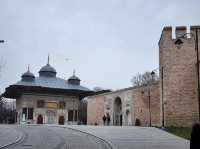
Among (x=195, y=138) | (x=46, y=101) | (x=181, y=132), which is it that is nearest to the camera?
(x=195, y=138)

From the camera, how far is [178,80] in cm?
3291

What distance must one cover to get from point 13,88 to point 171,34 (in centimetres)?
3797

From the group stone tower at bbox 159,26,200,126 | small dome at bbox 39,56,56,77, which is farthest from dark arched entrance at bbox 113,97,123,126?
small dome at bbox 39,56,56,77

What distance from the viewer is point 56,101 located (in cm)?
6950

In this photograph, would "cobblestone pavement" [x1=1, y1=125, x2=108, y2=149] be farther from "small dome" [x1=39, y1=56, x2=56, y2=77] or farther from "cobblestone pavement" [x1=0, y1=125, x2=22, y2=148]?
"small dome" [x1=39, y1=56, x2=56, y2=77]

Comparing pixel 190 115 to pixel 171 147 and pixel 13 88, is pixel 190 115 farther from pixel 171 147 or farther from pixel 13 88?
pixel 13 88

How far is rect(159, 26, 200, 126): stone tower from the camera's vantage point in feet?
106

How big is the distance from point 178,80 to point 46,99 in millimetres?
38334

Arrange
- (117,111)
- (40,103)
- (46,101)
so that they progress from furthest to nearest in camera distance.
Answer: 1. (46,101)
2. (40,103)
3. (117,111)

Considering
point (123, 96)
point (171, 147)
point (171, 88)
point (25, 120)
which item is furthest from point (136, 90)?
point (171, 147)

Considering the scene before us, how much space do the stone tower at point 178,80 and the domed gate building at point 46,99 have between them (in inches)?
1403

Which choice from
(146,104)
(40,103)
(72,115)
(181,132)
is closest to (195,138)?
(181,132)

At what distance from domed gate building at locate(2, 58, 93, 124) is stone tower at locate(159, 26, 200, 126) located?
3564 centimetres

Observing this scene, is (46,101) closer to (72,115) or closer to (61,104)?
(61,104)
